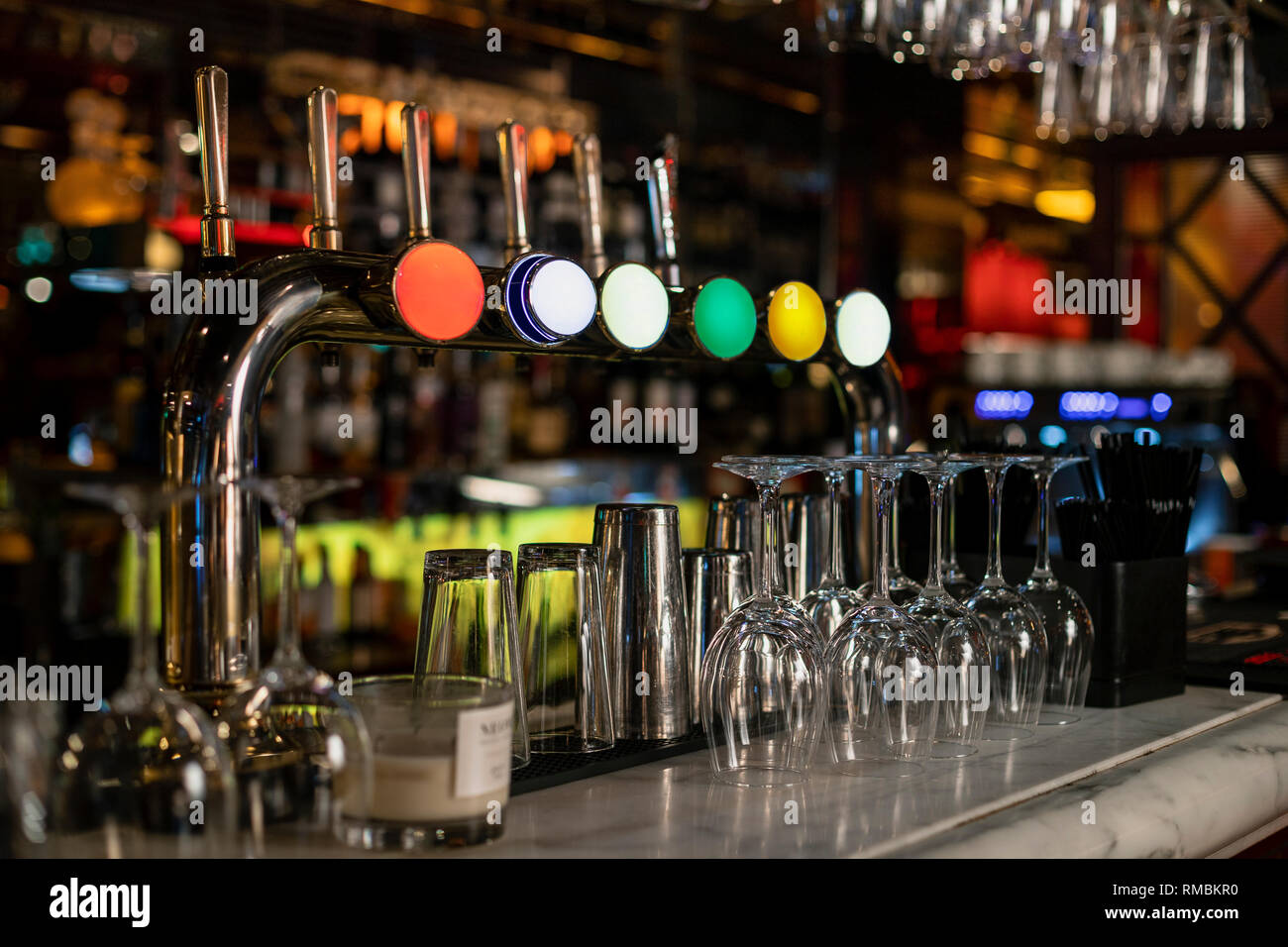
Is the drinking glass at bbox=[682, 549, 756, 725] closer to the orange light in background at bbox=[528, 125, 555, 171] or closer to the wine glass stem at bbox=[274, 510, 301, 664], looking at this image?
the wine glass stem at bbox=[274, 510, 301, 664]

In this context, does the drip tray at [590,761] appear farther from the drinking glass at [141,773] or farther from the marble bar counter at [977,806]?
the drinking glass at [141,773]

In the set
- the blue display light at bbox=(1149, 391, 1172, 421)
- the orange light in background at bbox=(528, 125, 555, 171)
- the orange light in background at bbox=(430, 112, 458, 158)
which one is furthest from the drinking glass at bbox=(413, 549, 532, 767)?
the blue display light at bbox=(1149, 391, 1172, 421)

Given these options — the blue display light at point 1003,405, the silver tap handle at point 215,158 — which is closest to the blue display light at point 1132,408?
the blue display light at point 1003,405

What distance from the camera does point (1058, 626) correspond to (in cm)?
157

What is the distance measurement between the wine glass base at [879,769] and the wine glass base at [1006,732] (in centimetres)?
16

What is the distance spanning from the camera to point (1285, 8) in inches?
137

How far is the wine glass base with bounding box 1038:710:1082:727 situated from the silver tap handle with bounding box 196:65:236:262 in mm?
1033

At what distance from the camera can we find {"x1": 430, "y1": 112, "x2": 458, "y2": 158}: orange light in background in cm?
434

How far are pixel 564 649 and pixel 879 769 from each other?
1.11 ft

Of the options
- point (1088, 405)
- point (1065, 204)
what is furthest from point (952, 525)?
point (1065, 204)

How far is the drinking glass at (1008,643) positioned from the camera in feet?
4.87

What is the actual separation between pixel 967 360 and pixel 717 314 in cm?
438

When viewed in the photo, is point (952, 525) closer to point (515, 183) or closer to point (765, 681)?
point (765, 681)
